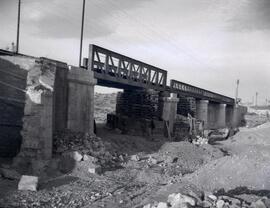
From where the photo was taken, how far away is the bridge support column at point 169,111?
20.1 metres

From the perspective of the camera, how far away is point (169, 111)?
65.9ft

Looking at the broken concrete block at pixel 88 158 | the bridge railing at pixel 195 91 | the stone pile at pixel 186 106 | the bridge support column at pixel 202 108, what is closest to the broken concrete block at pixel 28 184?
the broken concrete block at pixel 88 158

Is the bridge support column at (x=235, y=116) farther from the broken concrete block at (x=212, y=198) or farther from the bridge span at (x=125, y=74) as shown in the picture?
the broken concrete block at (x=212, y=198)

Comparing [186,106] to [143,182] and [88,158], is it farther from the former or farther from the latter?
[143,182]

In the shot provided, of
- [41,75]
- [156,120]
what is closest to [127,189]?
[41,75]

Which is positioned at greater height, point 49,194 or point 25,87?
point 25,87

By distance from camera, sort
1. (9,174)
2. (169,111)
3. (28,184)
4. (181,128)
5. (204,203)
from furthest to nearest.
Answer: (181,128), (169,111), (9,174), (28,184), (204,203)

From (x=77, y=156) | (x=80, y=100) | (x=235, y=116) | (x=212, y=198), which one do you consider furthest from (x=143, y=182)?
(x=235, y=116)

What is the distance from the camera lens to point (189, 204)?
6.10 metres

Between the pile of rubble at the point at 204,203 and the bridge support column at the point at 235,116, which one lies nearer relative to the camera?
the pile of rubble at the point at 204,203

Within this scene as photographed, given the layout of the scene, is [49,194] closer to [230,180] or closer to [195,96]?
[230,180]

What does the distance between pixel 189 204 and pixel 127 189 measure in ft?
9.10

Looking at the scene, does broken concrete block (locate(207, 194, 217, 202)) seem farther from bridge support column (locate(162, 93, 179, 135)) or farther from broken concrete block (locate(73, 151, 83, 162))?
bridge support column (locate(162, 93, 179, 135))

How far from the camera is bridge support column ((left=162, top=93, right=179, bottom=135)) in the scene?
2009 cm
